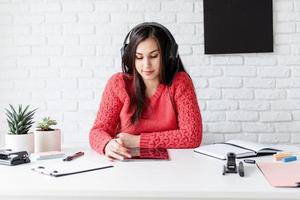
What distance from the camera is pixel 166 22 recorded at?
2.34m

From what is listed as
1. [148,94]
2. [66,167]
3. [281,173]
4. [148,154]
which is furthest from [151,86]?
[281,173]

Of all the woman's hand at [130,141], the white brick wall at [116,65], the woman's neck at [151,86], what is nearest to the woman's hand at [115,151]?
the woman's hand at [130,141]

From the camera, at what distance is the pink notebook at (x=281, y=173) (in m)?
0.89

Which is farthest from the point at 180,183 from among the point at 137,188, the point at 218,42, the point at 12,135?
the point at 218,42

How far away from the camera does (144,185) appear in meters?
0.89

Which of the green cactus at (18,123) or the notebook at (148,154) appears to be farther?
the green cactus at (18,123)

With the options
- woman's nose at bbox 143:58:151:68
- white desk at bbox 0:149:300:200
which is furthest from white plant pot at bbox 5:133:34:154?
woman's nose at bbox 143:58:151:68

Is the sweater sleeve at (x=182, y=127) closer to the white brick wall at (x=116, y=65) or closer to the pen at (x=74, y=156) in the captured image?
the pen at (x=74, y=156)

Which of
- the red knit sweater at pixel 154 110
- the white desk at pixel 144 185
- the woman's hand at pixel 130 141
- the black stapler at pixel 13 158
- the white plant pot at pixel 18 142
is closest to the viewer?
the white desk at pixel 144 185

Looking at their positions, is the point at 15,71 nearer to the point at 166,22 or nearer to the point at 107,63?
the point at 107,63

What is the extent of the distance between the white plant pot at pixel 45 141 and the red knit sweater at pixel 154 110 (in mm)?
222

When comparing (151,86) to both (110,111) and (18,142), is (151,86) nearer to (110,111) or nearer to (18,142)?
(110,111)

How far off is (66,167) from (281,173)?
2.05 ft

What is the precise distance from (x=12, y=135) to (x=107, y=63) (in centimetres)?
116
